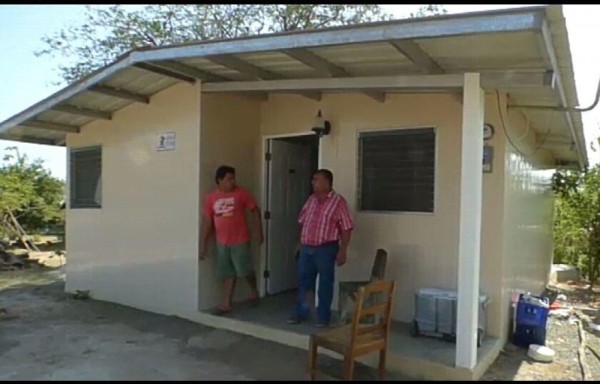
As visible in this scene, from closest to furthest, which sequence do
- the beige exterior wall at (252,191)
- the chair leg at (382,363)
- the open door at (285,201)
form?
the chair leg at (382,363), the beige exterior wall at (252,191), the open door at (285,201)

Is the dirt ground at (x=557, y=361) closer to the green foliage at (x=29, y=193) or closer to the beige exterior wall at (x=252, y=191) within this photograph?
the beige exterior wall at (x=252, y=191)

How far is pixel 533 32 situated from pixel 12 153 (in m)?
16.1

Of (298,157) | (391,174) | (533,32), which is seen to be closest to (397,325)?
(391,174)

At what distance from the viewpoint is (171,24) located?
15633mm

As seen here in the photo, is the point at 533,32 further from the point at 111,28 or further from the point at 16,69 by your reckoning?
the point at 111,28

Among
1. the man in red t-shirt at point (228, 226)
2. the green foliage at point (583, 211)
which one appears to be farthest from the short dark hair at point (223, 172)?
the green foliage at point (583, 211)

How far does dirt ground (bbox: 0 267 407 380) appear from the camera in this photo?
4.34 metres

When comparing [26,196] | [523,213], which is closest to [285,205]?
[523,213]

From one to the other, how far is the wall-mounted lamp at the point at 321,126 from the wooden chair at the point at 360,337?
243 centimetres

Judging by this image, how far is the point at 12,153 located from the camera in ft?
51.4

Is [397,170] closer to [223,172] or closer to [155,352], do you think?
[223,172]

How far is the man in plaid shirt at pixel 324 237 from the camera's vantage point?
5.21m

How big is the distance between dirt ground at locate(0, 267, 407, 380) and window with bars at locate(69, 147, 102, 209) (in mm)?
1684

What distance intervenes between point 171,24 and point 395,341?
13466 mm
